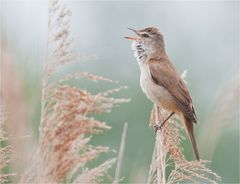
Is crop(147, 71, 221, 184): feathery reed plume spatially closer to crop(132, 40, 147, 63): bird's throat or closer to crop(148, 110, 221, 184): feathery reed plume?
crop(148, 110, 221, 184): feathery reed plume

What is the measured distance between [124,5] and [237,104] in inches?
907

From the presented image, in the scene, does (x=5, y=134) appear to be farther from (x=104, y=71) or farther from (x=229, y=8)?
(x=229, y=8)

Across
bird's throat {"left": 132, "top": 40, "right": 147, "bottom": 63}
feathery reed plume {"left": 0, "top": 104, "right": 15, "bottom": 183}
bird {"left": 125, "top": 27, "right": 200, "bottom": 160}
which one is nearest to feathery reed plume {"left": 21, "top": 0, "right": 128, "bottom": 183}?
feathery reed plume {"left": 0, "top": 104, "right": 15, "bottom": 183}

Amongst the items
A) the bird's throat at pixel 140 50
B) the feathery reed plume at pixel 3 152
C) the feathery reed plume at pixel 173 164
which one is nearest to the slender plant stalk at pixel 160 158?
the feathery reed plume at pixel 173 164

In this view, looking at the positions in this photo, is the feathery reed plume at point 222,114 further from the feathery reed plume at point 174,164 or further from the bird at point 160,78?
the bird at point 160,78

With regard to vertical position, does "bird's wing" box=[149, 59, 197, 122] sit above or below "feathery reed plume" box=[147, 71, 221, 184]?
above

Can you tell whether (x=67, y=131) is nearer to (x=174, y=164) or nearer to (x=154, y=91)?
(x=174, y=164)

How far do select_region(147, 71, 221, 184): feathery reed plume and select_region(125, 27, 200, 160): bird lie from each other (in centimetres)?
149

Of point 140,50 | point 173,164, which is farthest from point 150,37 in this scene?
point 173,164

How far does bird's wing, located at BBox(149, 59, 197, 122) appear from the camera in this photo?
5950 millimetres

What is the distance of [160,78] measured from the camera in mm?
6172

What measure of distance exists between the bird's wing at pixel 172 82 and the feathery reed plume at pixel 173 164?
1.73m

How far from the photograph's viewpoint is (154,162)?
147 inches

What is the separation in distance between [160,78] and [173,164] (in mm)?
2227
